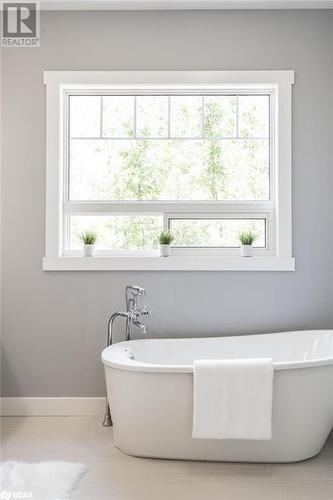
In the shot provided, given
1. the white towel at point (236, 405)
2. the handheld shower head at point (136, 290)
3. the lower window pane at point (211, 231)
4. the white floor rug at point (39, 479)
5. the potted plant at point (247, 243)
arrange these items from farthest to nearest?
the lower window pane at point (211, 231), the potted plant at point (247, 243), the handheld shower head at point (136, 290), the white towel at point (236, 405), the white floor rug at point (39, 479)

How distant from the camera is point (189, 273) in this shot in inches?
126

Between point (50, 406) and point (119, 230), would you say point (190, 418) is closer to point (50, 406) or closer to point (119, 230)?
point (50, 406)

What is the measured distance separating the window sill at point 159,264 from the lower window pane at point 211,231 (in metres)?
0.19

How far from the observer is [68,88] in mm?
3299

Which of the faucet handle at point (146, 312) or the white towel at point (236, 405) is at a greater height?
the faucet handle at point (146, 312)

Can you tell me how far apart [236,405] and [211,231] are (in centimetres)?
141

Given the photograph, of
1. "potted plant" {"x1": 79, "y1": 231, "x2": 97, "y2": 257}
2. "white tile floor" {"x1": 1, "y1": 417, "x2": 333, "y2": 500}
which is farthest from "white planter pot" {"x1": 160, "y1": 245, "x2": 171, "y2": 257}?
"white tile floor" {"x1": 1, "y1": 417, "x2": 333, "y2": 500}

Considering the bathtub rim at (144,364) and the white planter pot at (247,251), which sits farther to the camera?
the white planter pot at (247,251)

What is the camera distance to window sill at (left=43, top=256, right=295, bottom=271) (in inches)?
125

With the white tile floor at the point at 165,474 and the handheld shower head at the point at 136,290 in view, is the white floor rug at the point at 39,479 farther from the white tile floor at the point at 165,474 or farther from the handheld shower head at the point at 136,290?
the handheld shower head at the point at 136,290

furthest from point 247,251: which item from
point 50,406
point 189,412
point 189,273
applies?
point 50,406

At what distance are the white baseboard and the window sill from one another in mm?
952

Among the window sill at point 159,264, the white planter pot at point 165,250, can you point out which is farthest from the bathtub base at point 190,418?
the white planter pot at point 165,250

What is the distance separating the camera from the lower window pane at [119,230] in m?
3.35
